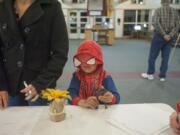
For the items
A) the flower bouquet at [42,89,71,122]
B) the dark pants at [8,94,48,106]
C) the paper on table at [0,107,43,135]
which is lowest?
the dark pants at [8,94,48,106]

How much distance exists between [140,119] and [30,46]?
66 centimetres

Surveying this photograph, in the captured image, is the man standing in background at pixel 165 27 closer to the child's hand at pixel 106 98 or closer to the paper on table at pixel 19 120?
the child's hand at pixel 106 98

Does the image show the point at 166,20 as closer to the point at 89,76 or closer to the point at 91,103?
the point at 89,76

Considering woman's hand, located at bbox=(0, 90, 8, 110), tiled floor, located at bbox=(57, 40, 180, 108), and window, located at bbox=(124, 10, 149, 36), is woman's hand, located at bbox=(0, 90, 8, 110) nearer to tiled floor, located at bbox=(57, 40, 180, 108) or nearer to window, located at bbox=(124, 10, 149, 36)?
tiled floor, located at bbox=(57, 40, 180, 108)

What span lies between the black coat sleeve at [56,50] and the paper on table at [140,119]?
1.18 feet

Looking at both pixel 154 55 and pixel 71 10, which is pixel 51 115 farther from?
pixel 71 10

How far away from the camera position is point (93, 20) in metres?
10.8

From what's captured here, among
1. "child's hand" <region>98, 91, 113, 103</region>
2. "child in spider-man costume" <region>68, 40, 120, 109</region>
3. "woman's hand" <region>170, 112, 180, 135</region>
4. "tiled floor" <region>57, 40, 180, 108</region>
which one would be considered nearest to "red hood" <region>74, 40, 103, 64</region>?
"child in spider-man costume" <region>68, 40, 120, 109</region>

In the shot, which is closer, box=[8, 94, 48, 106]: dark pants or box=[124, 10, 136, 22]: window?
box=[8, 94, 48, 106]: dark pants

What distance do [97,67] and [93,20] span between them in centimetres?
932

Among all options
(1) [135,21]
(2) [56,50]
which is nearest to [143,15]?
(1) [135,21]

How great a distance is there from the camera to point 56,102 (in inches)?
47.0

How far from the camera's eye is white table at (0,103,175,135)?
1118 millimetres

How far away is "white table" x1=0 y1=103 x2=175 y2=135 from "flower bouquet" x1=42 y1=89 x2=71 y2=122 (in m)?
0.03
